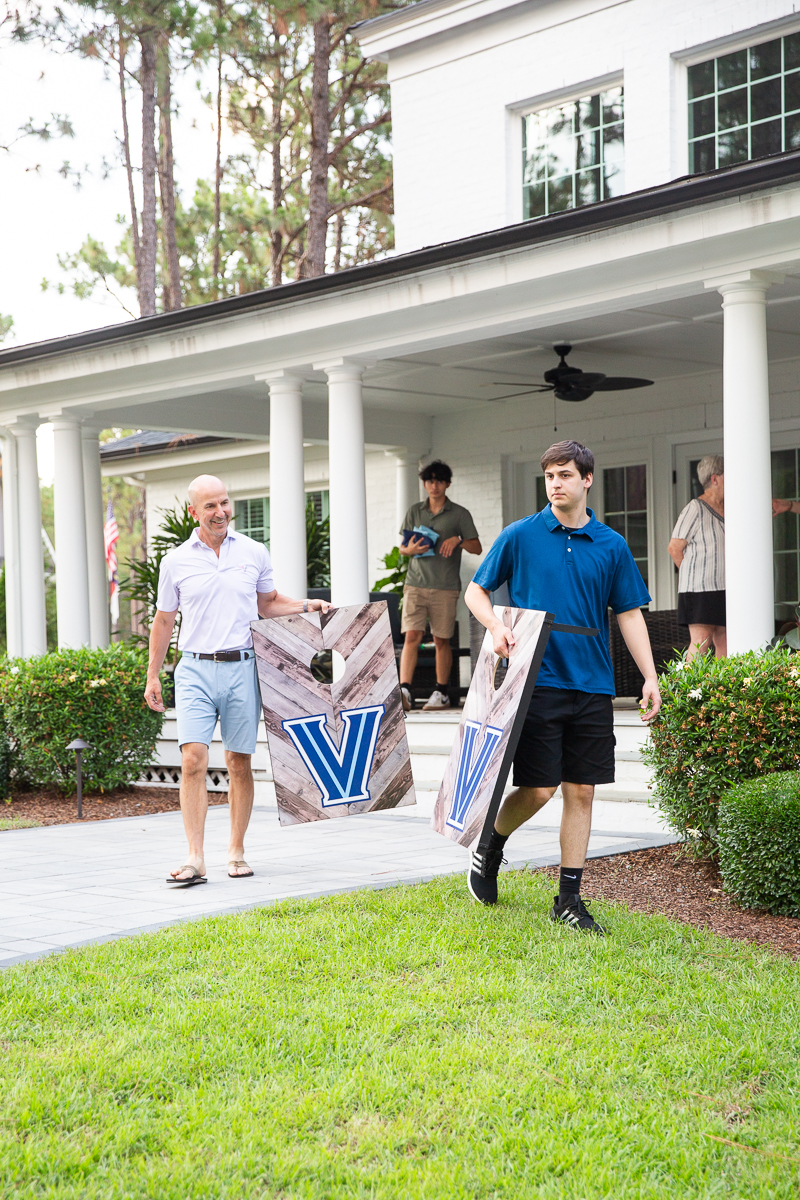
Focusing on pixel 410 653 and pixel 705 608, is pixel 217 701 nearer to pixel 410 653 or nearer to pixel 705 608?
pixel 705 608

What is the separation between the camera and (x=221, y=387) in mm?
10398

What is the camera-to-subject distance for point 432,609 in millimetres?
11219

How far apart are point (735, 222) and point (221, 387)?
4.85 m

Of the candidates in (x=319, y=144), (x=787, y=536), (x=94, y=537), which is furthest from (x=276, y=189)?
(x=787, y=536)

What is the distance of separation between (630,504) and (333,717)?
22.7 ft

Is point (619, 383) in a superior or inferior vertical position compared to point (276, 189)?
inferior

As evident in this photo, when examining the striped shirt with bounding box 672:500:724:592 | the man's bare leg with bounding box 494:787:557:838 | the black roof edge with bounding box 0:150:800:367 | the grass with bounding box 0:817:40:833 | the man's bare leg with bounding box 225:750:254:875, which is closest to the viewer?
the man's bare leg with bounding box 494:787:557:838

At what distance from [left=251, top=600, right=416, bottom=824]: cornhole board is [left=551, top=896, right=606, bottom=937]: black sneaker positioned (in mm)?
1367

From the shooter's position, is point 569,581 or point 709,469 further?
point 709,469

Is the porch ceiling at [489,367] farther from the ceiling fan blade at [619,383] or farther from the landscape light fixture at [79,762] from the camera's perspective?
the landscape light fixture at [79,762]

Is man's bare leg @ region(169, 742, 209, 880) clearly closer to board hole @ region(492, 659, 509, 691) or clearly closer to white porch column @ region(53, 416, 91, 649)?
board hole @ region(492, 659, 509, 691)

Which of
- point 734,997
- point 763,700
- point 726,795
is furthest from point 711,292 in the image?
point 734,997

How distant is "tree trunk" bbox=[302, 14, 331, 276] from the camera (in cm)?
1995

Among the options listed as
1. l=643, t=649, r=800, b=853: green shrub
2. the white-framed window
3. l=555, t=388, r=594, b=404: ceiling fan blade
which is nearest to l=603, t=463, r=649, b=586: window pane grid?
l=555, t=388, r=594, b=404: ceiling fan blade
